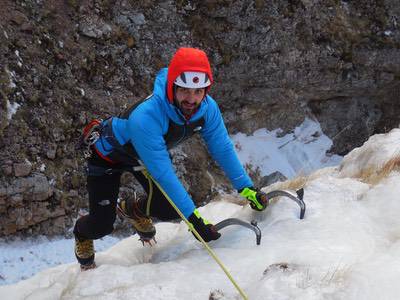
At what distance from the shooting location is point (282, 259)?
143 inches

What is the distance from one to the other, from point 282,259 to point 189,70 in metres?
1.72

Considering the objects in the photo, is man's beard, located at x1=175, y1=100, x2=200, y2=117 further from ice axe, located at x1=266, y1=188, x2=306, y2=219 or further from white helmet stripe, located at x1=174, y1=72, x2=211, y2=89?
ice axe, located at x1=266, y1=188, x2=306, y2=219

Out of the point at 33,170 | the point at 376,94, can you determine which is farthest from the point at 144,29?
the point at 376,94

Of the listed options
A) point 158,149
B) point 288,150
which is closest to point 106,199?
point 158,149

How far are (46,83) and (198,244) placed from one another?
644cm

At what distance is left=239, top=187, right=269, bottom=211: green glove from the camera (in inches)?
176

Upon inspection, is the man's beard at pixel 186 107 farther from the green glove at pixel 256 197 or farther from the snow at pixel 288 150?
the snow at pixel 288 150

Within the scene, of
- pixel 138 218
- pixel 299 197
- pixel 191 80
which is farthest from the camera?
pixel 138 218

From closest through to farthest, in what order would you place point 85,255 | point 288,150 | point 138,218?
point 85,255 < point 138,218 < point 288,150

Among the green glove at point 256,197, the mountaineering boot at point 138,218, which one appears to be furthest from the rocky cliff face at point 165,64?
the green glove at point 256,197

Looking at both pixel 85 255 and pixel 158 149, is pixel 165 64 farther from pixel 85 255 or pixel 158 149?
pixel 158 149

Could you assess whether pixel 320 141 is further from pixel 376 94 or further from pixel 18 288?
pixel 18 288

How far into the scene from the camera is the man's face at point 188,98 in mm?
3797

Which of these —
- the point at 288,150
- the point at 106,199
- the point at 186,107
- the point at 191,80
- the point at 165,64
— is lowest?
the point at 288,150
